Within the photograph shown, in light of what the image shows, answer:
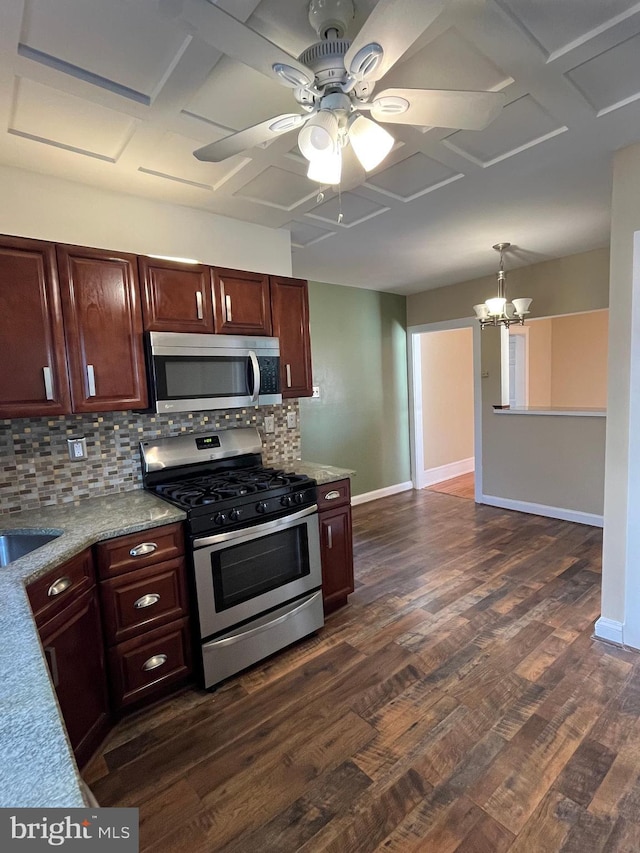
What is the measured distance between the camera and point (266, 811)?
152 cm

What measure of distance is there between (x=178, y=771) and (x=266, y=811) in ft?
1.35

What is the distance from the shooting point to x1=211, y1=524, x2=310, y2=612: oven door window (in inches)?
83.7

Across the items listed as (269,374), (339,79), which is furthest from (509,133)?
(269,374)

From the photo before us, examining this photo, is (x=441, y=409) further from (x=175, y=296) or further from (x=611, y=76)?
(x=611, y=76)

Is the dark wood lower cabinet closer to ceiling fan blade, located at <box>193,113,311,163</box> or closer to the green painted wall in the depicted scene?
ceiling fan blade, located at <box>193,113,311,163</box>

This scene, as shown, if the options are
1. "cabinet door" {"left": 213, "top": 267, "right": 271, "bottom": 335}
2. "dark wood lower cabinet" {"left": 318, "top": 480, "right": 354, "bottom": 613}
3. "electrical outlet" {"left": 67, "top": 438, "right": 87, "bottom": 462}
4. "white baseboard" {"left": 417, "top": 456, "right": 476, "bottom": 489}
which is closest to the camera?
"electrical outlet" {"left": 67, "top": 438, "right": 87, "bottom": 462}

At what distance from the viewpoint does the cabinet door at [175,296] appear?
7.44 feet

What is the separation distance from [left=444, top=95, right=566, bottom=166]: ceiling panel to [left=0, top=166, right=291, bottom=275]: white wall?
140 cm

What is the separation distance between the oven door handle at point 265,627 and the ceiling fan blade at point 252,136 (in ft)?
7.01

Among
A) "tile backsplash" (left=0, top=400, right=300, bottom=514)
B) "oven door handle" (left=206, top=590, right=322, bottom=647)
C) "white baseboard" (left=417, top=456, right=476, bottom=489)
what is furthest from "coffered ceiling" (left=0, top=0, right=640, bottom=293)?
"white baseboard" (left=417, top=456, right=476, bottom=489)

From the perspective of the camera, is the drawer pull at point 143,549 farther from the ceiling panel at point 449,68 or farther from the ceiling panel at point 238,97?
the ceiling panel at point 449,68

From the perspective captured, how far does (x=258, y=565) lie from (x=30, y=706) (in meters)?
1.52

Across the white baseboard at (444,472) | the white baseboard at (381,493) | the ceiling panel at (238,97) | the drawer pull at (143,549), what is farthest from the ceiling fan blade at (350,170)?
the white baseboard at (444,472)

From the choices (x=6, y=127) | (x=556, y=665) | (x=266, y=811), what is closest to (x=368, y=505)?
(x=556, y=665)
